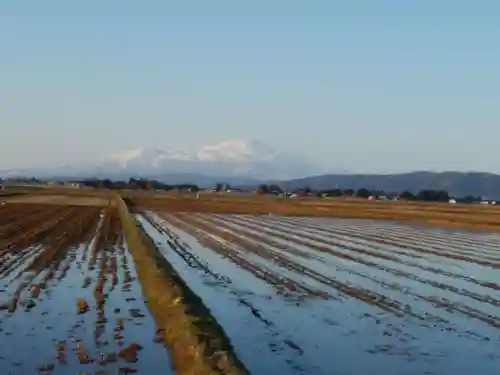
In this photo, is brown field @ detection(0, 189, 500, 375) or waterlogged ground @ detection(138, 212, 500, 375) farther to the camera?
waterlogged ground @ detection(138, 212, 500, 375)

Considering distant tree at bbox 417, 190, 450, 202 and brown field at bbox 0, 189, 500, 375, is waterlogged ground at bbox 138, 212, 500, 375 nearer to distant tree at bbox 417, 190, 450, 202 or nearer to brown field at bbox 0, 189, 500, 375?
brown field at bbox 0, 189, 500, 375

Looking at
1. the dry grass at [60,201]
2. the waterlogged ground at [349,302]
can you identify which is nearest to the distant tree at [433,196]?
the dry grass at [60,201]

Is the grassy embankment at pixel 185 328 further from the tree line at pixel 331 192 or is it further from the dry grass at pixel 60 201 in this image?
the tree line at pixel 331 192

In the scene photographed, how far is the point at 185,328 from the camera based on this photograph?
1069cm

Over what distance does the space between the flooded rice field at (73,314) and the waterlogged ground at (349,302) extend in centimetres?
151

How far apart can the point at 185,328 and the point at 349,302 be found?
6.12m

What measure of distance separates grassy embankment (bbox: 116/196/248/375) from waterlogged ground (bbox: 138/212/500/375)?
2.07ft

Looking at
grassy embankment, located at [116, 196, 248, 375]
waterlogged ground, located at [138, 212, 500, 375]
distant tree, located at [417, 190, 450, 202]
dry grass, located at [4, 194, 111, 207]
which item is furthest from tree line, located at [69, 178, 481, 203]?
grassy embankment, located at [116, 196, 248, 375]

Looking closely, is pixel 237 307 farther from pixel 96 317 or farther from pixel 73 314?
pixel 73 314

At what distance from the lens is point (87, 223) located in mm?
39500

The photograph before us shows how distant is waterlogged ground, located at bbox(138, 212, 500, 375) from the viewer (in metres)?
10.9

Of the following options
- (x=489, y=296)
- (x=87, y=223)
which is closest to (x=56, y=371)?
(x=489, y=296)

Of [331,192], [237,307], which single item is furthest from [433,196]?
[237,307]

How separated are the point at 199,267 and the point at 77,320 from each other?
362 inches
